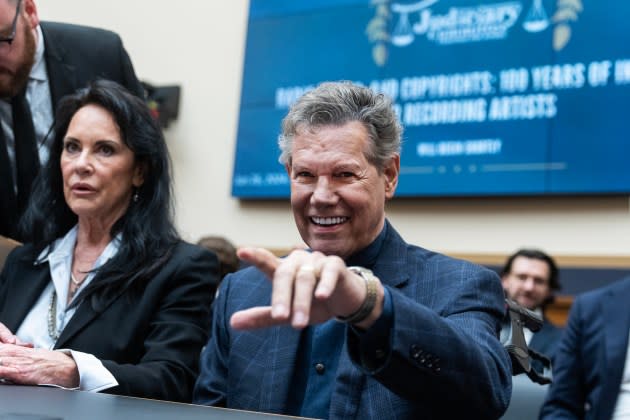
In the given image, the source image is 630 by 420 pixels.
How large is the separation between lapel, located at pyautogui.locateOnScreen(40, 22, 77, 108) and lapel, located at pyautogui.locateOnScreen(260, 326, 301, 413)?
49.5 inches

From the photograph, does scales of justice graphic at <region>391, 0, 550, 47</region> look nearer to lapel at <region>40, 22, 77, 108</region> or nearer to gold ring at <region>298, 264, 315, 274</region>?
lapel at <region>40, 22, 77, 108</region>

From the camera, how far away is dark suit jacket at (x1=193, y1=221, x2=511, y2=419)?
1.41 metres

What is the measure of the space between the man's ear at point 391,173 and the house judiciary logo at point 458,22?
4013mm

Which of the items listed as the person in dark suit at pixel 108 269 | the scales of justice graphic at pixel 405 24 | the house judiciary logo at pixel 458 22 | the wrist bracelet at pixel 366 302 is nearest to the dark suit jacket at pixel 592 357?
the person in dark suit at pixel 108 269

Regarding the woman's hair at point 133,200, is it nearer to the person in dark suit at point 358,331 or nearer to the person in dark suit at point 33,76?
the person in dark suit at point 33,76

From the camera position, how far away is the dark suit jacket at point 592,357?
2.69 m

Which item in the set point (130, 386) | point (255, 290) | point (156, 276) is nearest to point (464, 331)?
point (255, 290)

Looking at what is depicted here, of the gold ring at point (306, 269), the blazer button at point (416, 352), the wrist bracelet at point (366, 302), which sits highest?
the gold ring at point (306, 269)

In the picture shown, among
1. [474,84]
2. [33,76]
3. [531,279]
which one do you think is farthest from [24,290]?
[474,84]

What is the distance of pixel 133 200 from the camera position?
249cm

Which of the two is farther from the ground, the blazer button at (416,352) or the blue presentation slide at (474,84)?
the blue presentation slide at (474,84)

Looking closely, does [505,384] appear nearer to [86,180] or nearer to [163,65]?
[86,180]

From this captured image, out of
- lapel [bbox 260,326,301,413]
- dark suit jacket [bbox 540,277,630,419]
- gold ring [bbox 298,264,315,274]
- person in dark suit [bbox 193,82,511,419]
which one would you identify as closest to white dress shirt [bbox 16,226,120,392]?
person in dark suit [bbox 193,82,511,419]

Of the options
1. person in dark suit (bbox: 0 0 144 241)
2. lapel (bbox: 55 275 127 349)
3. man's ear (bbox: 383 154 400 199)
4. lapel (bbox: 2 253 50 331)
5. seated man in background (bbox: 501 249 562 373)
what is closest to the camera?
man's ear (bbox: 383 154 400 199)
